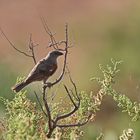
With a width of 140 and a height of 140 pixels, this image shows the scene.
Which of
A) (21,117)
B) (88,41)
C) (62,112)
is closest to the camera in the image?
(21,117)

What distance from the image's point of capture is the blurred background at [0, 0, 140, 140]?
11172mm

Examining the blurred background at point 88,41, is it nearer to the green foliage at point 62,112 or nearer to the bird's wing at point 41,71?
the green foliage at point 62,112

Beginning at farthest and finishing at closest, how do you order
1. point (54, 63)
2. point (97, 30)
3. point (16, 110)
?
point (97, 30)
point (54, 63)
point (16, 110)

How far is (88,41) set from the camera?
20016 millimetres

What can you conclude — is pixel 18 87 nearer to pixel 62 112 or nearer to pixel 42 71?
pixel 42 71

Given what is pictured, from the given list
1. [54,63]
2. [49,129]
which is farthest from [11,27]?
[49,129]

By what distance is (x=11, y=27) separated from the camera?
23953 mm

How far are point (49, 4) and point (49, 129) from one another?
21.8 meters

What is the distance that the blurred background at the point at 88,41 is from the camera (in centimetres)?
1117

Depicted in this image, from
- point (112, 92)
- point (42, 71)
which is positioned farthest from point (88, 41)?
point (112, 92)

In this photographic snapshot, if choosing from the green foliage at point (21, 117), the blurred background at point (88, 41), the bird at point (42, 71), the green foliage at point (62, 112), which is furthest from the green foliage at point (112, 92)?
the bird at point (42, 71)

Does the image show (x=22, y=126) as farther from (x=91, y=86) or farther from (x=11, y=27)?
(x=11, y=27)

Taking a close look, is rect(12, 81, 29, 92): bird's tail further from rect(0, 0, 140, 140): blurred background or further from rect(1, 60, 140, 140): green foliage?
rect(0, 0, 140, 140): blurred background

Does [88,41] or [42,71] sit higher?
[88,41]
